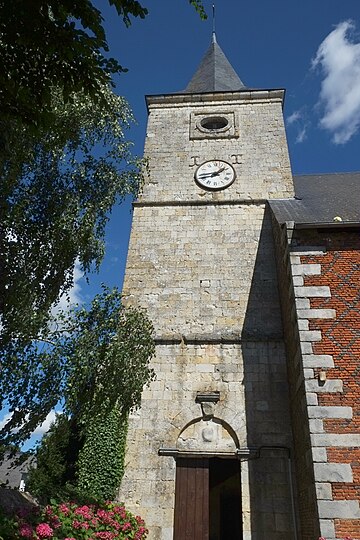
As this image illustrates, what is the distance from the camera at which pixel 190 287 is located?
8953mm

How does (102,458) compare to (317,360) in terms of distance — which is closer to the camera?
(317,360)

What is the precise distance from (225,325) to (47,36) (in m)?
6.47

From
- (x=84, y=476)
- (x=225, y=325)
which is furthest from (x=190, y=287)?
(x=84, y=476)

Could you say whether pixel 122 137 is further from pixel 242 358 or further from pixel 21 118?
pixel 242 358

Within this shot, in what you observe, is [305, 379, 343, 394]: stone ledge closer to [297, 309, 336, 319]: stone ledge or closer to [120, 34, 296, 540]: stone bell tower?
[297, 309, 336, 319]: stone ledge

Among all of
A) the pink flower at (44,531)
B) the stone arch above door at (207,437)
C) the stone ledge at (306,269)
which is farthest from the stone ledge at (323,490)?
the pink flower at (44,531)

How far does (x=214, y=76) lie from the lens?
14.0 metres

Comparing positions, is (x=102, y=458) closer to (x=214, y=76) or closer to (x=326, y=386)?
(x=326, y=386)

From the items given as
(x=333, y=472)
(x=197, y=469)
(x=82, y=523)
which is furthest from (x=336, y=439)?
(x=82, y=523)

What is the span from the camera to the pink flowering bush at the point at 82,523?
4480 millimetres

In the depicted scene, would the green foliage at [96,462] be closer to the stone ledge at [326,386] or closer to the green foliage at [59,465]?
the green foliage at [59,465]

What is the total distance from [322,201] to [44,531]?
8105mm

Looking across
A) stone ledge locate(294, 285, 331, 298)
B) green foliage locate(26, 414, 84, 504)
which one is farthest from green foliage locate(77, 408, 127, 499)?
stone ledge locate(294, 285, 331, 298)

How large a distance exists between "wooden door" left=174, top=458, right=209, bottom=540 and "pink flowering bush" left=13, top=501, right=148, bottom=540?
713 millimetres
